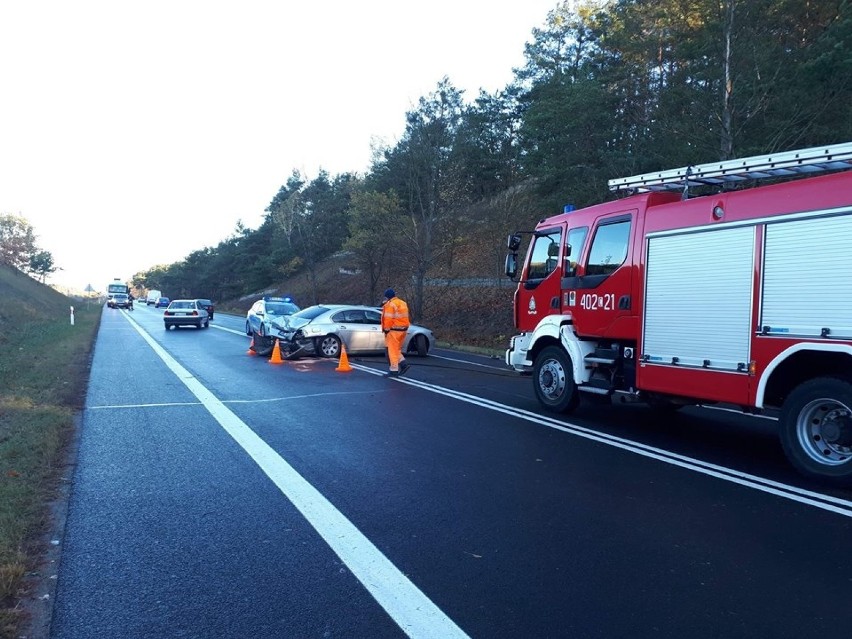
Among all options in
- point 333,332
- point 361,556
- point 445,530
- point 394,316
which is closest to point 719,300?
point 445,530

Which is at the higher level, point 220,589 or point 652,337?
point 652,337

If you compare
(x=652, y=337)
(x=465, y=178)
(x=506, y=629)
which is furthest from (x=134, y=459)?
(x=465, y=178)

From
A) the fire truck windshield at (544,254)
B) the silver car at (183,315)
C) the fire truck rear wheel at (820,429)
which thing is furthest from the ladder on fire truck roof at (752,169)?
the silver car at (183,315)

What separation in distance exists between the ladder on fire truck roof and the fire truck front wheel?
2487 mm

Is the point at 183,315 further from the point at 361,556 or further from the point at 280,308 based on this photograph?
the point at 361,556

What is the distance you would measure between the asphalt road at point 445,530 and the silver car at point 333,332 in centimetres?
774

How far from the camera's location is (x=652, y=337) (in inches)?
306

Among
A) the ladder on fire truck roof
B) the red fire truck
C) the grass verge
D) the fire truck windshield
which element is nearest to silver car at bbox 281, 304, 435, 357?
the grass verge

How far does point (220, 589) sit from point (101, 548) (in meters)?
1.17

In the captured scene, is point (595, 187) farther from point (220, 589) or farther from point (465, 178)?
point (220, 589)

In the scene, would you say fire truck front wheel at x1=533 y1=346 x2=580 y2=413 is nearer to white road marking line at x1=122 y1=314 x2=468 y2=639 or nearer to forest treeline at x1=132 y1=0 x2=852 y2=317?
white road marking line at x1=122 y1=314 x2=468 y2=639

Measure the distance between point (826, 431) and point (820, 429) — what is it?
66 millimetres

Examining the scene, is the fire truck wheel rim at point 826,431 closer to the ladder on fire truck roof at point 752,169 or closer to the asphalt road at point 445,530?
the asphalt road at point 445,530

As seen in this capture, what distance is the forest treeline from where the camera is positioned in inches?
641
